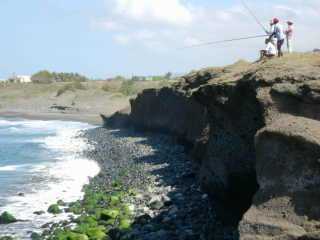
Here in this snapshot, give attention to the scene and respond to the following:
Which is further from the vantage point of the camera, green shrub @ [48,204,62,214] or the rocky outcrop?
green shrub @ [48,204,62,214]

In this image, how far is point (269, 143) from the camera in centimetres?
1167

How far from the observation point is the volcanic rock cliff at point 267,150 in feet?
35.2

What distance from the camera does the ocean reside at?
21747 mm

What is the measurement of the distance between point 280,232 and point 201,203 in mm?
8553

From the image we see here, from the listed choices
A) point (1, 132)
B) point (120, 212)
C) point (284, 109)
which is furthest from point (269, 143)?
point (1, 132)

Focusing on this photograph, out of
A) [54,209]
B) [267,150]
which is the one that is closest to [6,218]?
[54,209]

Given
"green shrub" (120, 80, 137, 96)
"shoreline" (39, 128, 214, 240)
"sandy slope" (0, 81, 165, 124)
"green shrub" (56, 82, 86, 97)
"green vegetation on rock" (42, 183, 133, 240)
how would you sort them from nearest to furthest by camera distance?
"shoreline" (39, 128, 214, 240) < "green vegetation on rock" (42, 183, 133, 240) < "sandy slope" (0, 81, 165, 124) < "green shrub" (120, 80, 137, 96) < "green shrub" (56, 82, 86, 97)

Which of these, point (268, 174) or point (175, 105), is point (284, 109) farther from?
point (175, 105)

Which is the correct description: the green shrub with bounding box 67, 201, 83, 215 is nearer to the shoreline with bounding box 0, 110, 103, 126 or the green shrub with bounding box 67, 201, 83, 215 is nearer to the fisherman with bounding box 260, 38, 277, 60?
the fisherman with bounding box 260, 38, 277, 60

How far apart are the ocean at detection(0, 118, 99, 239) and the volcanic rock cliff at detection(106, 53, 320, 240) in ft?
21.9

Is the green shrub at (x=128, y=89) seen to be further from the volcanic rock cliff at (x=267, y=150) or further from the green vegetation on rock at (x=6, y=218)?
the volcanic rock cliff at (x=267, y=150)

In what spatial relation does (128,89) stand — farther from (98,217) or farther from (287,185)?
(287,185)

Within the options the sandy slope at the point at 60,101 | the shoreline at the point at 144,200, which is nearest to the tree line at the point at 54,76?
the sandy slope at the point at 60,101

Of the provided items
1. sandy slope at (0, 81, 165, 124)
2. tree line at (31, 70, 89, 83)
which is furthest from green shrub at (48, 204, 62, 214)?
tree line at (31, 70, 89, 83)
